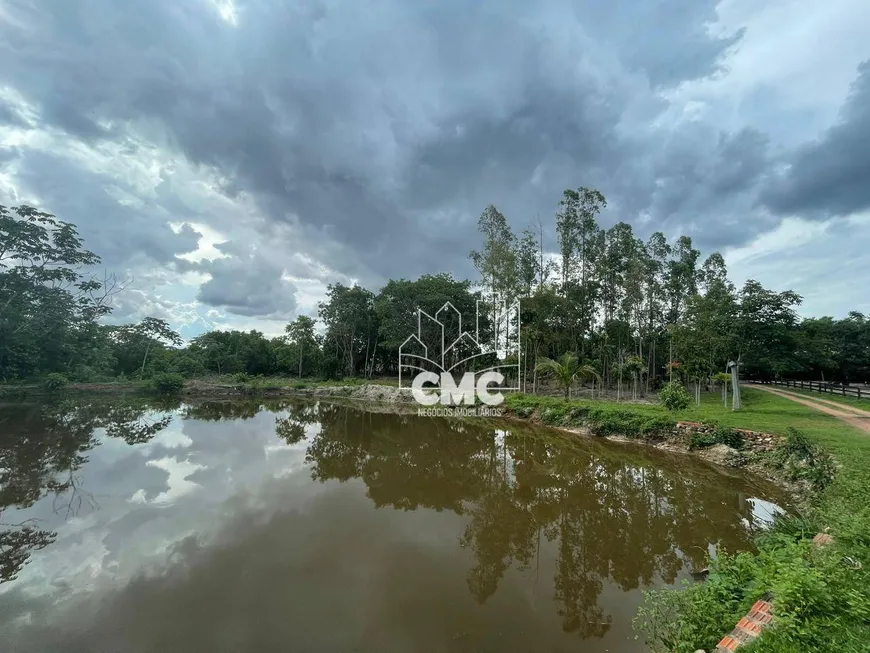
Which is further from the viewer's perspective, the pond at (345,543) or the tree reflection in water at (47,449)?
the tree reflection in water at (47,449)

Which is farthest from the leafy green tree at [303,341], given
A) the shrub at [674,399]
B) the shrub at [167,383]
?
the shrub at [674,399]

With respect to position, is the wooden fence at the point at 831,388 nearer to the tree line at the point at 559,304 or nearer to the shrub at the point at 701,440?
the tree line at the point at 559,304

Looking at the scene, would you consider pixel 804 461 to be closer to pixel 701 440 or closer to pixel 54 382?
pixel 701 440

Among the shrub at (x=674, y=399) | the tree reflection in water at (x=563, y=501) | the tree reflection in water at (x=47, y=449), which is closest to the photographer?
the tree reflection in water at (x=563, y=501)

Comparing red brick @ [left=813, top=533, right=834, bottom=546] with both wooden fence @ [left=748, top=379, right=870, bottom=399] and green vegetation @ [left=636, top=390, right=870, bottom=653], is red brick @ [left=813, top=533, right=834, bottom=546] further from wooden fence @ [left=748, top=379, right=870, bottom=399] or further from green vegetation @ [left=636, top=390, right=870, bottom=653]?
wooden fence @ [left=748, top=379, right=870, bottom=399]

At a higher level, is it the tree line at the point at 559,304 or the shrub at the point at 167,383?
the tree line at the point at 559,304

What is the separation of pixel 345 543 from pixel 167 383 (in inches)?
1124

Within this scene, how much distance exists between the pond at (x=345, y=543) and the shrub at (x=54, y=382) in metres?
15.5

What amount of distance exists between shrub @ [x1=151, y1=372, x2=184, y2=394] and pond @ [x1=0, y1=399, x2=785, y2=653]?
17578mm

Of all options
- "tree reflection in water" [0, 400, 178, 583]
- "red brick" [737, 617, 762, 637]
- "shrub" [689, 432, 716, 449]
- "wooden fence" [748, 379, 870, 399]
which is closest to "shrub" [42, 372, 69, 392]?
"tree reflection in water" [0, 400, 178, 583]

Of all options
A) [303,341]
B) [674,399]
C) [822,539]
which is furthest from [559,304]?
[303,341]

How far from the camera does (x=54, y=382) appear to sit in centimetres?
2217

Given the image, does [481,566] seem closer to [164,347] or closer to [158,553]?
[158,553]

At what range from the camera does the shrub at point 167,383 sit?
26656 mm
